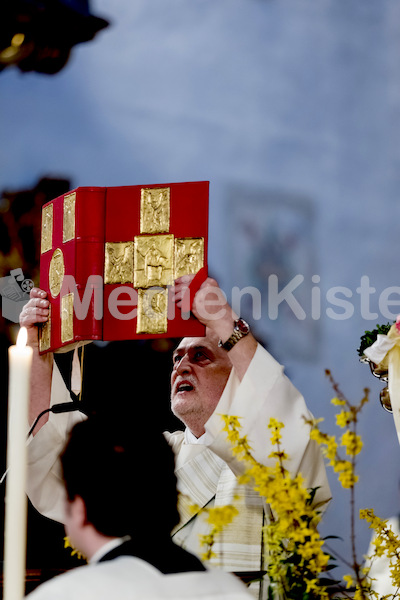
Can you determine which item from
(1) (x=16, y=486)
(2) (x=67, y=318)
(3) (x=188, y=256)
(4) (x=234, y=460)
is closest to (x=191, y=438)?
(4) (x=234, y=460)

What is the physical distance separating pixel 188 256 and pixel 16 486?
5.44 ft

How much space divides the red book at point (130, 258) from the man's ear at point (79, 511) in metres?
1.16

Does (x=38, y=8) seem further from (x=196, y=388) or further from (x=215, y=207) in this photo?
(x=196, y=388)

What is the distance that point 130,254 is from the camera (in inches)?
134

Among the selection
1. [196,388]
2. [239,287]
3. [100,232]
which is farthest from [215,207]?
[100,232]

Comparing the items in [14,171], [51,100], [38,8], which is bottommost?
[14,171]

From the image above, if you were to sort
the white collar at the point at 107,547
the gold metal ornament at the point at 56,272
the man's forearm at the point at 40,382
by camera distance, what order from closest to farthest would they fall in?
the white collar at the point at 107,547 < the gold metal ornament at the point at 56,272 < the man's forearm at the point at 40,382

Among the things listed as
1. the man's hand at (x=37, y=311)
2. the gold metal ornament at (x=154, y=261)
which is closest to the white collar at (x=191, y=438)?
the man's hand at (x=37, y=311)

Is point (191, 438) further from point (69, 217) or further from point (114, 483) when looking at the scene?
point (114, 483)

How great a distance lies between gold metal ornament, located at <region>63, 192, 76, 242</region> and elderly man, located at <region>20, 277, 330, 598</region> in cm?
27

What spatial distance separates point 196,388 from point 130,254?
0.99 meters

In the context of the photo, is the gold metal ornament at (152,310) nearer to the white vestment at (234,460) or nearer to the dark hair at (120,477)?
the white vestment at (234,460)

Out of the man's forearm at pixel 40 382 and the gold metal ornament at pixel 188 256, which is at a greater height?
the gold metal ornament at pixel 188 256

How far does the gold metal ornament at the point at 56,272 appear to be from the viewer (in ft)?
11.5
